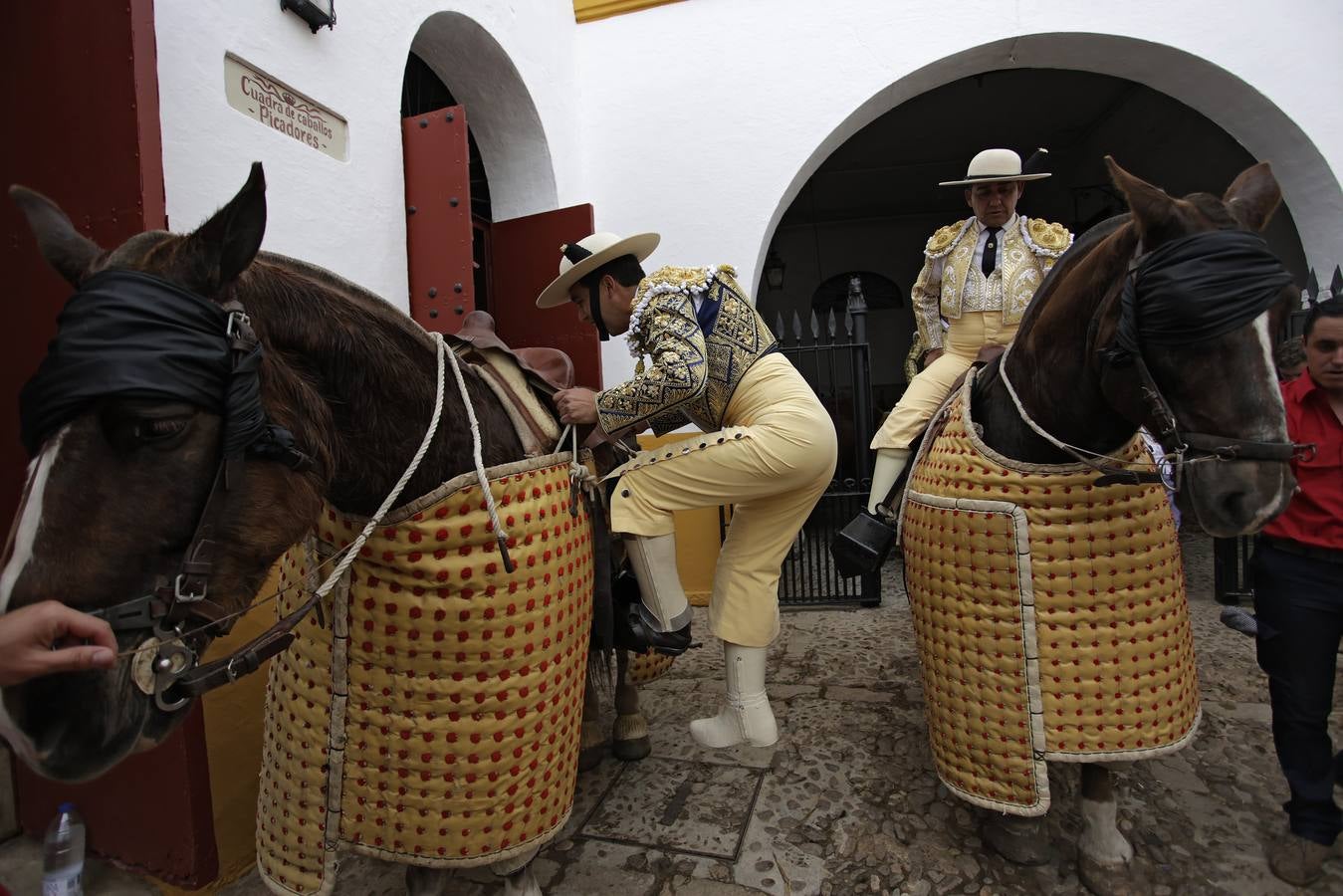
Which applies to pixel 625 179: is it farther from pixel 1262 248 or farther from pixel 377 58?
pixel 1262 248

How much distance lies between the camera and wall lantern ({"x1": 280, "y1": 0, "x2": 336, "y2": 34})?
285 centimetres

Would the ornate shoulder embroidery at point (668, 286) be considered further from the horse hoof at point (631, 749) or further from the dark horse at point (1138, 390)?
the horse hoof at point (631, 749)

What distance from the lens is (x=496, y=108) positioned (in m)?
4.92

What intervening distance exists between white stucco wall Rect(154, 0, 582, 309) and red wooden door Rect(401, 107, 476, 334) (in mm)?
73

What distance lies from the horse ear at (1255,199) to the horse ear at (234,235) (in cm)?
205

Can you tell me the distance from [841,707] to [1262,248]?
256 centimetres

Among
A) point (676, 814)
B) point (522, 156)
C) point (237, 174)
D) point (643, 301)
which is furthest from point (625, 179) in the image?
point (676, 814)

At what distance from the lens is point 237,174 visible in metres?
2.59

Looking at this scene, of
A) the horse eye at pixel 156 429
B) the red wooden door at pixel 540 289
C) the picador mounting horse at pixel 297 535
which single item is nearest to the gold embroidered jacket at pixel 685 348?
the picador mounting horse at pixel 297 535

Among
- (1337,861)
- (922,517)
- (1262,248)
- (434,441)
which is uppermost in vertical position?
(1262,248)

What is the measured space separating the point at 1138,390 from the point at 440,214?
3144 mm

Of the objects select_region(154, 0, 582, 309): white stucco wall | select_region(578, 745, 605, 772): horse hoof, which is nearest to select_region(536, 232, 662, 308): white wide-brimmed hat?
select_region(154, 0, 582, 309): white stucco wall

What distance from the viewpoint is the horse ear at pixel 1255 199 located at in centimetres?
162

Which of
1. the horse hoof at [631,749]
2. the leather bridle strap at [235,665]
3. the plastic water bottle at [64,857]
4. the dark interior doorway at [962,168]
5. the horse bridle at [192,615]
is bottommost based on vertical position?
the horse hoof at [631,749]
